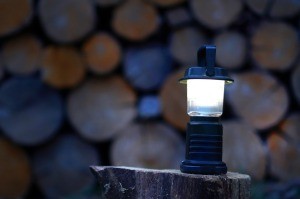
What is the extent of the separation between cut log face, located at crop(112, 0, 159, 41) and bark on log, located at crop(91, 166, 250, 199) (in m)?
1.60

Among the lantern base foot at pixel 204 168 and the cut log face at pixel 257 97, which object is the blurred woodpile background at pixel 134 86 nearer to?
the cut log face at pixel 257 97

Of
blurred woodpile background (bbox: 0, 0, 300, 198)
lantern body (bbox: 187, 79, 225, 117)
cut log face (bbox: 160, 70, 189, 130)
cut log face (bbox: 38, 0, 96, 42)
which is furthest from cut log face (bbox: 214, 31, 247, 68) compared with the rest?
lantern body (bbox: 187, 79, 225, 117)

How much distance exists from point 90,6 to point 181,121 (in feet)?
2.71

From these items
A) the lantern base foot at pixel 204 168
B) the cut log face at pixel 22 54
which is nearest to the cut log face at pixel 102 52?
the cut log face at pixel 22 54

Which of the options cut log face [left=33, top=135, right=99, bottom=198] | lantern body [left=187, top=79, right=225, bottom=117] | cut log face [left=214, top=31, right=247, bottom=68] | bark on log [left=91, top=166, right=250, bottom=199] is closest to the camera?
Answer: bark on log [left=91, top=166, right=250, bottom=199]

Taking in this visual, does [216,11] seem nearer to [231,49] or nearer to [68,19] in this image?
[231,49]

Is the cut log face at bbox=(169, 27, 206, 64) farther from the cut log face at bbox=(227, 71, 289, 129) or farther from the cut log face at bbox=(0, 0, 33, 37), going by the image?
the cut log face at bbox=(0, 0, 33, 37)

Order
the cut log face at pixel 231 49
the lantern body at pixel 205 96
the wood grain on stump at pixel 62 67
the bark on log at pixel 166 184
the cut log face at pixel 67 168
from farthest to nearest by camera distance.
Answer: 1. the cut log face at pixel 67 168
2. the wood grain on stump at pixel 62 67
3. the cut log face at pixel 231 49
4. the lantern body at pixel 205 96
5. the bark on log at pixel 166 184

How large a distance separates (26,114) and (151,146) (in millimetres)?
753

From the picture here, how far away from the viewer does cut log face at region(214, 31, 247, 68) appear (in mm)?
2934

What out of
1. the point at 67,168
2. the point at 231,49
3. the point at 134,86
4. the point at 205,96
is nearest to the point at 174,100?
the point at 134,86

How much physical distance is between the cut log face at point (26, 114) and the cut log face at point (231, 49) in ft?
3.25

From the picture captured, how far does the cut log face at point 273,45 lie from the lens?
294cm

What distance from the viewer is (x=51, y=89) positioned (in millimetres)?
3180
